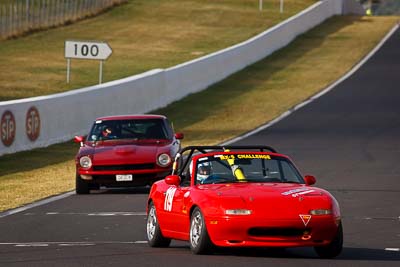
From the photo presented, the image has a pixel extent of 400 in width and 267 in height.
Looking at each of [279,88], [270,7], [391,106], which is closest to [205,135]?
[391,106]

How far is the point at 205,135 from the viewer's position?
3478cm

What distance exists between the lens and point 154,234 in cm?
1443

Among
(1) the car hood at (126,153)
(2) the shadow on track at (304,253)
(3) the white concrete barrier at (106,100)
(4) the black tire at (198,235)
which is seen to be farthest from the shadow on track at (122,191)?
(4) the black tire at (198,235)

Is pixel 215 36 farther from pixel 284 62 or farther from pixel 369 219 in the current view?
pixel 369 219

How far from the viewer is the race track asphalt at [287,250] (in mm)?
12859

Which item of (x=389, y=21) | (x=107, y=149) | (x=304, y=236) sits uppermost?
(x=304, y=236)

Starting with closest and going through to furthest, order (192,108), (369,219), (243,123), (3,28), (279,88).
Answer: (369,219) → (243,123) → (192,108) → (279,88) → (3,28)

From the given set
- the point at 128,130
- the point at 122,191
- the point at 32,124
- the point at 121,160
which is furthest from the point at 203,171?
the point at 32,124

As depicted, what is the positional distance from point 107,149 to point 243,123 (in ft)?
51.2

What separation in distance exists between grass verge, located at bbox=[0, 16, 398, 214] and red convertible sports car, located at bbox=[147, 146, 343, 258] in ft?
21.5

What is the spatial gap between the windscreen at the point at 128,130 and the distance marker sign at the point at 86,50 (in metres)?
15.6

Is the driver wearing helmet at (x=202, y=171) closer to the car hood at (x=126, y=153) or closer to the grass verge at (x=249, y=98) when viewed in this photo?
the grass verge at (x=249, y=98)

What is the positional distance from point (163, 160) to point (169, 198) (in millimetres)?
8212

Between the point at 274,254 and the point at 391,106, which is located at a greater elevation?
the point at 274,254
